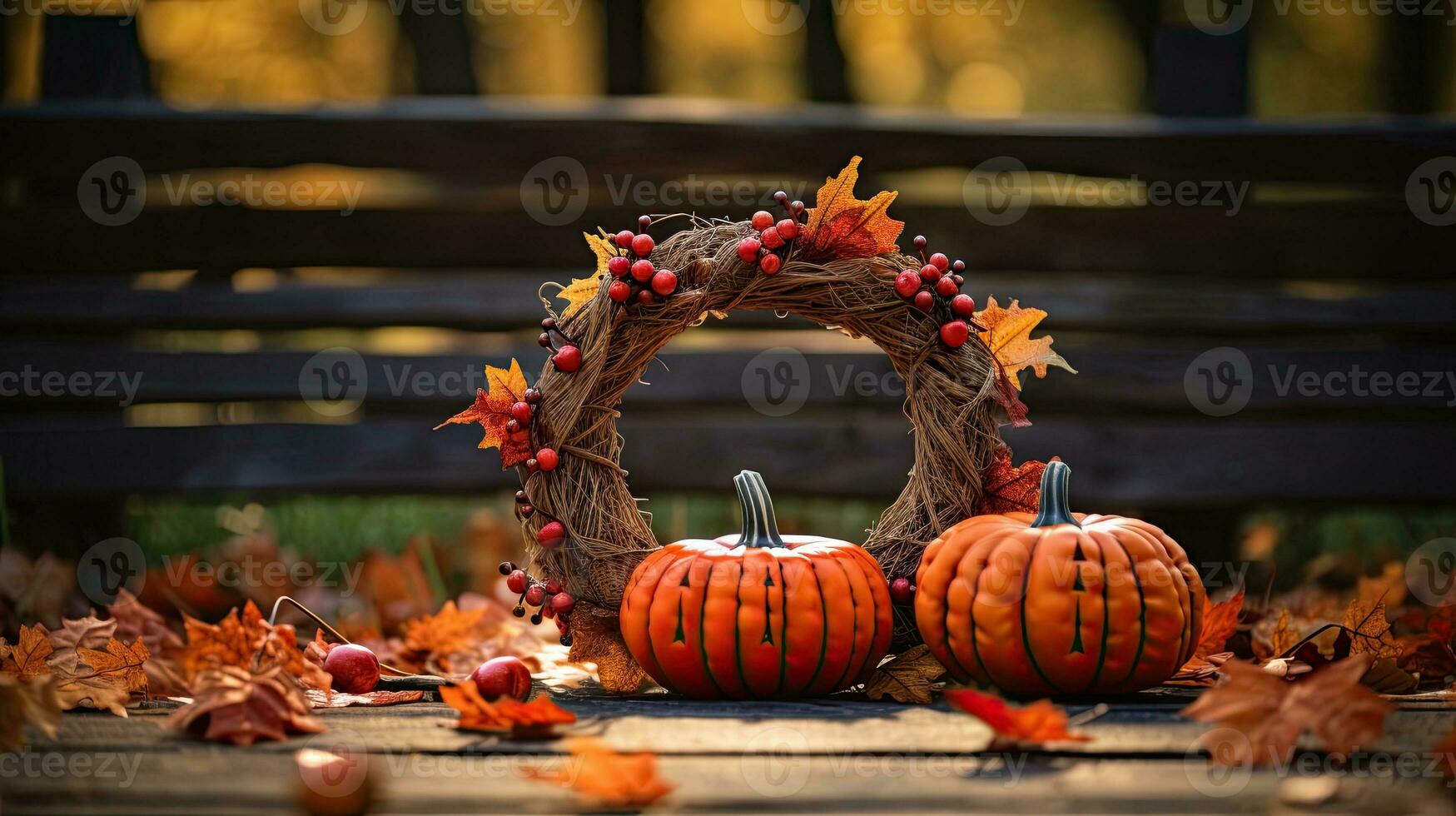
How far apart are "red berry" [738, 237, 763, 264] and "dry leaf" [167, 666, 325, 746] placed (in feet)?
3.83

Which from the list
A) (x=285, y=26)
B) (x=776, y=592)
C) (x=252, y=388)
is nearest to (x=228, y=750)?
(x=776, y=592)

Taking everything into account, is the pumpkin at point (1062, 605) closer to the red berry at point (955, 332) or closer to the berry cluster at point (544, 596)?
Result: the red berry at point (955, 332)

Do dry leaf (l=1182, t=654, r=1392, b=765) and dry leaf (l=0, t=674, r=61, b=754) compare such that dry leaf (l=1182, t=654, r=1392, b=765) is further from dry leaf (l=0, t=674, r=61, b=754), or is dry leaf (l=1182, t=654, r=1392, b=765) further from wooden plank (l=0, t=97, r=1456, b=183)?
wooden plank (l=0, t=97, r=1456, b=183)

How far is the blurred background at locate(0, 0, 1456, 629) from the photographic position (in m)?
3.76

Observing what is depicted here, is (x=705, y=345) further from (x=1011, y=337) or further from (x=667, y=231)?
(x=1011, y=337)

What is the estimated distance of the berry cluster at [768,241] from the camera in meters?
2.31

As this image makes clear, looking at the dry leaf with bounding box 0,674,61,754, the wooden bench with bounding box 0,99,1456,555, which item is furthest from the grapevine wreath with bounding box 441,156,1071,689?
the wooden bench with bounding box 0,99,1456,555

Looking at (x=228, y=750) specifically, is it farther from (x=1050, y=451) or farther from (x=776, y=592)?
(x=1050, y=451)

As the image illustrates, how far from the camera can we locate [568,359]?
2.34m

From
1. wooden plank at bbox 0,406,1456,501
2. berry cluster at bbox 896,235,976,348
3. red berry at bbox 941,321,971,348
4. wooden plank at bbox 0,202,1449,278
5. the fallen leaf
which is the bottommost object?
wooden plank at bbox 0,406,1456,501

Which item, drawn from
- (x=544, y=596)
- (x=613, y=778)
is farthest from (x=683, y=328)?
(x=613, y=778)

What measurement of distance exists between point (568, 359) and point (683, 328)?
26 cm

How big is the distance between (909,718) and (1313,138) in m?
2.78

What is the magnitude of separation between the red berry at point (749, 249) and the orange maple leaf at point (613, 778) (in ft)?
3.41
